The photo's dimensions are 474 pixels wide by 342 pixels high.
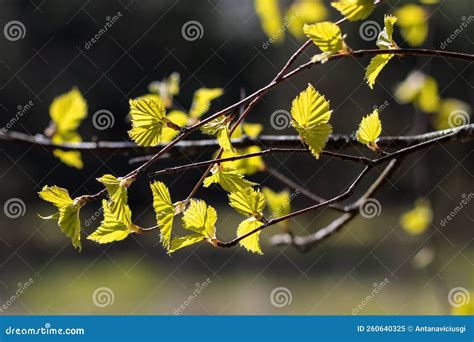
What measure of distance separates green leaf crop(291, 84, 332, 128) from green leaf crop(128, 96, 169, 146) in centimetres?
12

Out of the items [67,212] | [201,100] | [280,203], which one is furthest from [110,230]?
[280,203]

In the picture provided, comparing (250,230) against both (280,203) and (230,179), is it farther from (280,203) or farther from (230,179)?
(280,203)

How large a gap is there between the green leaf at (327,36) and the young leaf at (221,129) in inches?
3.8

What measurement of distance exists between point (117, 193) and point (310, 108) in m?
0.15

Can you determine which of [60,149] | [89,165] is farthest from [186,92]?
[60,149]

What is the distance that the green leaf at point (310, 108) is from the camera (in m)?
0.46

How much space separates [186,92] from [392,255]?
3528mm

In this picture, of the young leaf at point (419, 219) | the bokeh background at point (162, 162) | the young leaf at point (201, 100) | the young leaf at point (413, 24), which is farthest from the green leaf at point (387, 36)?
the bokeh background at point (162, 162)

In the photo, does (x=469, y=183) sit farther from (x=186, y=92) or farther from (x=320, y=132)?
(x=320, y=132)

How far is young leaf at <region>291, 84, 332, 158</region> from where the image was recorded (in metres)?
0.46

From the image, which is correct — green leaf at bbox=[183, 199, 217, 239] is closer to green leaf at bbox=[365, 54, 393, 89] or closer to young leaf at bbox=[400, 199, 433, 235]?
green leaf at bbox=[365, 54, 393, 89]

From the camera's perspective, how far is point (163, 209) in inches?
19.5

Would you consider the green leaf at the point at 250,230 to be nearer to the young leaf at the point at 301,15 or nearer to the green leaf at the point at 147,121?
the green leaf at the point at 147,121

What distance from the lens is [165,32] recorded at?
7.94 meters
